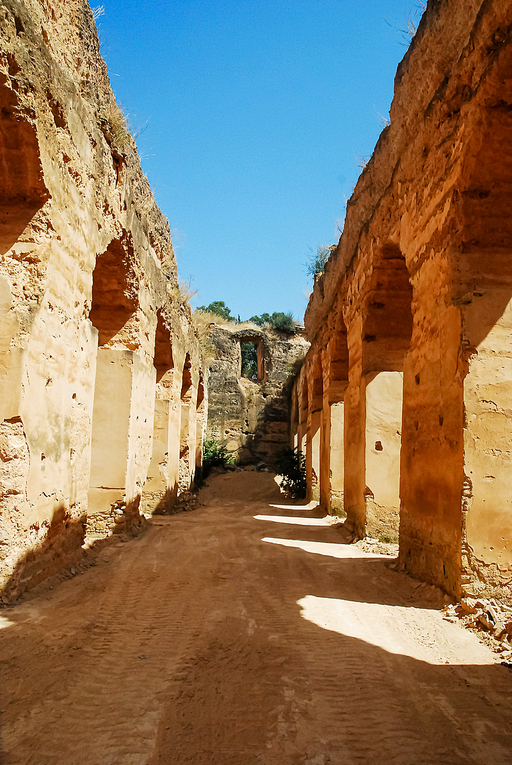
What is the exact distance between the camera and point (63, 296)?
4.55 metres

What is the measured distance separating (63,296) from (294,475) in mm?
11307

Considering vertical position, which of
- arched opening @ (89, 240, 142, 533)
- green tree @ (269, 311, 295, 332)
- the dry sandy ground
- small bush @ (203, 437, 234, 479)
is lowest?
the dry sandy ground

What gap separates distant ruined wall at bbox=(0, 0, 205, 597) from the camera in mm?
3752

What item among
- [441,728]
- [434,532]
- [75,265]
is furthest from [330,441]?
[441,728]

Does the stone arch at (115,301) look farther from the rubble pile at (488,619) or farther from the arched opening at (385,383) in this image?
the rubble pile at (488,619)

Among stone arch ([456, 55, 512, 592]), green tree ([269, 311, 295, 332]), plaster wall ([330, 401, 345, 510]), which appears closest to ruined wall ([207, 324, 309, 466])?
green tree ([269, 311, 295, 332])

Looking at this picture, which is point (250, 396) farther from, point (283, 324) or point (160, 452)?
point (160, 452)

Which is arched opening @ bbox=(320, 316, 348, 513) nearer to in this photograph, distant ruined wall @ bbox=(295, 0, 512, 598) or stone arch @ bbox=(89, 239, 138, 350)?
distant ruined wall @ bbox=(295, 0, 512, 598)

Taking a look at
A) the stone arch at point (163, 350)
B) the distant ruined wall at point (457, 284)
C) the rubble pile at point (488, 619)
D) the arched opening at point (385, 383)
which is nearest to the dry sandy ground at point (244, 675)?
the rubble pile at point (488, 619)

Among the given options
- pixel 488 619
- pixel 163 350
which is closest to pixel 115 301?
pixel 163 350

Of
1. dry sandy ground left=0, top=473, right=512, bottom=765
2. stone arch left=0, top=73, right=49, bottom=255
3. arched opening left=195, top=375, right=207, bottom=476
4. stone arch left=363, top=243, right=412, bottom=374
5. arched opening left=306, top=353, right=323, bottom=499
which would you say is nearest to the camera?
dry sandy ground left=0, top=473, right=512, bottom=765

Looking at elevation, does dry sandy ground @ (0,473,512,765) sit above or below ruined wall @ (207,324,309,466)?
below

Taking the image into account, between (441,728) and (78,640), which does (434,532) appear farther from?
(78,640)

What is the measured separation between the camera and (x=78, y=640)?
3.20m
